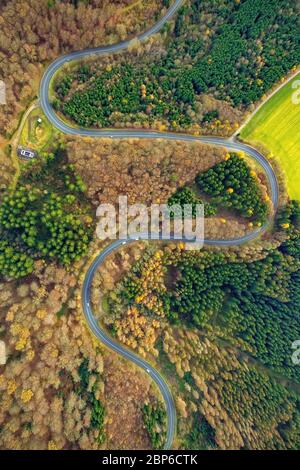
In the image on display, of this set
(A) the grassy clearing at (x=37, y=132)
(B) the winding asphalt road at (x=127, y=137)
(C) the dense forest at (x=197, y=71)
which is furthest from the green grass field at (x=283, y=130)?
(A) the grassy clearing at (x=37, y=132)

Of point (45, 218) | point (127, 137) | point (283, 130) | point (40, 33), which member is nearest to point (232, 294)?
point (283, 130)

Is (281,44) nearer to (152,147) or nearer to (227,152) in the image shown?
(227,152)

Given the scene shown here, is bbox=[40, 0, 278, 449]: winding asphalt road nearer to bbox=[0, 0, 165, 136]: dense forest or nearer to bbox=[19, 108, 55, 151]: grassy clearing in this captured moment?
bbox=[19, 108, 55, 151]: grassy clearing

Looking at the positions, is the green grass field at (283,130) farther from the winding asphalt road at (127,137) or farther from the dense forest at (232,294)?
the dense forest at (232,294)

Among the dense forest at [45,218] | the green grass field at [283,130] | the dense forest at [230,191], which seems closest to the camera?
the dense forest at [45,218]

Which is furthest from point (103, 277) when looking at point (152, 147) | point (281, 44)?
point (281, 44)

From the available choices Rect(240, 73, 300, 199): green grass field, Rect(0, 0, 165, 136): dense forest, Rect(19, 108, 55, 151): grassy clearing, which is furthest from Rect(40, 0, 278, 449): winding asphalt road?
Rect(240, 73, 300, 199): green grass field

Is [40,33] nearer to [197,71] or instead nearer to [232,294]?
[197,71]
